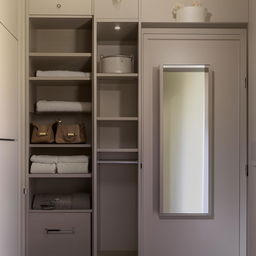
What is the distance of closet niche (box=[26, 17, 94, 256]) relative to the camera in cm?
264

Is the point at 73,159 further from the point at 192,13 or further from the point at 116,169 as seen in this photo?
the point at 192,13

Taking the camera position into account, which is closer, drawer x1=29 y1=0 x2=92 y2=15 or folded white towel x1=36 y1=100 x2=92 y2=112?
drawer x1=29 y1=0 x2=92 y2=15

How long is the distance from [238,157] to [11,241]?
5.53 ft

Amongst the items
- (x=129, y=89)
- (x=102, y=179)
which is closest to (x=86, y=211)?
(x=102, y=179)

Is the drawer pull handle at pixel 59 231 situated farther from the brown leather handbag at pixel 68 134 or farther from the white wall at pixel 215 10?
the white wall at pixel 215 10

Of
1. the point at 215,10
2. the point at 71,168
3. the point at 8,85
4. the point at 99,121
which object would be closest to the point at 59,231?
the point at 71,168

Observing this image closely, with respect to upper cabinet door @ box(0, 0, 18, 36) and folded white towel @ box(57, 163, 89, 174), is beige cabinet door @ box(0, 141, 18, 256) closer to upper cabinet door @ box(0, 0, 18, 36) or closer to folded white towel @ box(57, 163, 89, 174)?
folded white towel @ box(57, 163, 89, 174)

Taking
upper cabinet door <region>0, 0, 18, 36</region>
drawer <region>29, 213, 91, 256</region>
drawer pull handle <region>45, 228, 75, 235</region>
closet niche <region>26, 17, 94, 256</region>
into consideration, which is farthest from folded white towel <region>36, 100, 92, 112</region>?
drawer pull handle <region>45, 228, 75, 235</region>

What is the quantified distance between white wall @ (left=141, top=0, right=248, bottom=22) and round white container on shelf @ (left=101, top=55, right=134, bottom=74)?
0.32 m

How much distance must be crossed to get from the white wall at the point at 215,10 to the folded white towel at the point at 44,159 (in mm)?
1215

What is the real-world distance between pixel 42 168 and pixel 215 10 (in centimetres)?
170

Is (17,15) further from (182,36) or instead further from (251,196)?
(251,196)

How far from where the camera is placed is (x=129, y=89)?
2996mm

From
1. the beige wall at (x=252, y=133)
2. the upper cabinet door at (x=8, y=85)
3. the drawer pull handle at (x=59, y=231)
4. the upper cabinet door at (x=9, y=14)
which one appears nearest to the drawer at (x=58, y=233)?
the drawer pull handle at (x=59, y=231)
